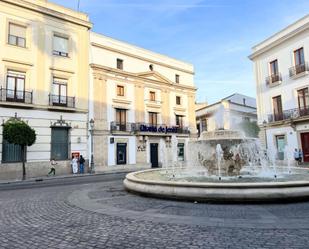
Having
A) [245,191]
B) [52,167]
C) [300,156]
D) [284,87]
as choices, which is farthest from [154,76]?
[245,191]

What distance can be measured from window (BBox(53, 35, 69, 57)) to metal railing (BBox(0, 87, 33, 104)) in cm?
443

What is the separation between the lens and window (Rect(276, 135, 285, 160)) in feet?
77.8

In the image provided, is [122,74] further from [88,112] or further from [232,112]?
[232,112]

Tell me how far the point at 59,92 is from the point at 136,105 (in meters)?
8.28

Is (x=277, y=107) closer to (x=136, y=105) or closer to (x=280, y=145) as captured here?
(x=280, y=145)

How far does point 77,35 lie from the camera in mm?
23391

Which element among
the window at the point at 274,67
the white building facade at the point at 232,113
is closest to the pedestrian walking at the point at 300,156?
the window at the point at 274,67

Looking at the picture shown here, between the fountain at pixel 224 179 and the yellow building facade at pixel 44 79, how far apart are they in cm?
1278

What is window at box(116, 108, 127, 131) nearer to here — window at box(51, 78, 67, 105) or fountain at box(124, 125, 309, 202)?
window at box(51, 78, 67, 105)

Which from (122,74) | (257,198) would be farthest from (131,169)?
(257,198)

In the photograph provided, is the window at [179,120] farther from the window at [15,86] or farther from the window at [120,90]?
the window at [15,86]

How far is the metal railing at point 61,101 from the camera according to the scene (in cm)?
2095

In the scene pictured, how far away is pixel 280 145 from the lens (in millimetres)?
24297

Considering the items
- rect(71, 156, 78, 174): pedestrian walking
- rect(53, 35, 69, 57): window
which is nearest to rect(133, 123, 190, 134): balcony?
rect(71, 156, 78, 174): pedestrian walking
